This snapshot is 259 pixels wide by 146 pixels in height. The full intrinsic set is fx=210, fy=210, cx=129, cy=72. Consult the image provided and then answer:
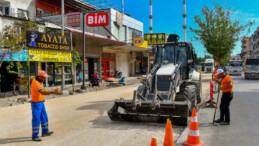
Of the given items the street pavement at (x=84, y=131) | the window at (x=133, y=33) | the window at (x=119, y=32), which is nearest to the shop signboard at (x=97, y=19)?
the window at (x=119, y=32)

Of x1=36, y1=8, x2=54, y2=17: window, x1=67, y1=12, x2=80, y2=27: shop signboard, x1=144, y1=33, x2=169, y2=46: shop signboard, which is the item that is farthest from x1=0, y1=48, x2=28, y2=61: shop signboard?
x1=144, y1=33, x2=169, y2=46: shop signboard

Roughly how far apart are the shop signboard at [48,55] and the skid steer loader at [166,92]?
25.8 ft

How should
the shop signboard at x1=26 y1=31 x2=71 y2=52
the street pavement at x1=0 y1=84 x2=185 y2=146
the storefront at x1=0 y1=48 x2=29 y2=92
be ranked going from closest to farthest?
the street pavement at x1=0 y1=84 x2=185 y2=146 → the shop signboard at x1=26 y1=31 x2=71 y2=52 → the storefront at x1=0 y1=48 x2=29 y2=92

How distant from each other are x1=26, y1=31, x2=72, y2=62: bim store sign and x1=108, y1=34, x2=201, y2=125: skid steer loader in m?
7.90

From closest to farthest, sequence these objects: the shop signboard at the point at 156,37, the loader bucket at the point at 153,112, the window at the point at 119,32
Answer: the loader bucket at the point at 153,112 < the window at the point at 119,32 < the shop signboard at the point at 156,37

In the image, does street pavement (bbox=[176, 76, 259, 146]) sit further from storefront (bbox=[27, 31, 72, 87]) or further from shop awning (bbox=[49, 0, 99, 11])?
shop awning (bbox=[49, 0, 99, 11])

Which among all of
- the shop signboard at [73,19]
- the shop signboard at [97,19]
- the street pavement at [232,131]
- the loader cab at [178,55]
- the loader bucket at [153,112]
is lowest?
the street pavement at [232,131]

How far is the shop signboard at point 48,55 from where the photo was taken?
42.1 feet

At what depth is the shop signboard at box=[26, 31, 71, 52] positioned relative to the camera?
489 inches

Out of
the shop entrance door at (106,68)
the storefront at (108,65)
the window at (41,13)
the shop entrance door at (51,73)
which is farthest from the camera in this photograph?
the shop entrance door at (106,68)

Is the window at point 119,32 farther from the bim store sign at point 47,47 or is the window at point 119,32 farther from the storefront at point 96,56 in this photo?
the bim store sign at point 47,47

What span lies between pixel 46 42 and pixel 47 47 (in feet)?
1.08

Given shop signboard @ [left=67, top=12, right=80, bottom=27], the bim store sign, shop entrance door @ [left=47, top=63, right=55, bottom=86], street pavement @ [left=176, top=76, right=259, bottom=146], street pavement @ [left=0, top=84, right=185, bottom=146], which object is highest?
shop signboard @ [left=67, top=12, right=80, bottom=27]

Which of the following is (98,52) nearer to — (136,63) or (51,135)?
(136,63)
